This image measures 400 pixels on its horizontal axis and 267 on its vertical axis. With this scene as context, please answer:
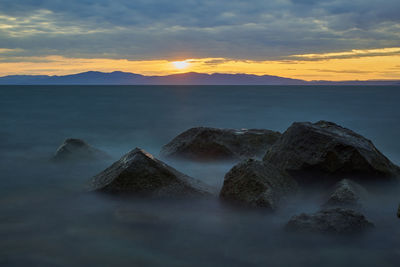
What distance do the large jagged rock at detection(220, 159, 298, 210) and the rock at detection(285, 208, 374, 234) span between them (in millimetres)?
808

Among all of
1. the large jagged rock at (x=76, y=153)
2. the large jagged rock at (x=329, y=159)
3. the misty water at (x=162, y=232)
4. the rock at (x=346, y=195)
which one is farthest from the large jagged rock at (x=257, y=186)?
the large jagged rock at (x=76, y=153)

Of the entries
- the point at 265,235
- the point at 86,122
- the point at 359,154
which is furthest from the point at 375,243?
the point at 86,122

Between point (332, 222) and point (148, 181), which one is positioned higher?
point (148, 181)

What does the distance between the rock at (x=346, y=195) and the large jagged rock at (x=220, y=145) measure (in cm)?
326

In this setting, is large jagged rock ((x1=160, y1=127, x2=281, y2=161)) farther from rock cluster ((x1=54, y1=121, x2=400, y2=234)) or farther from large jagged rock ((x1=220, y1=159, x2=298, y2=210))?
large jagged rock ((x1=220, y1=159, x2=298, y2=210))

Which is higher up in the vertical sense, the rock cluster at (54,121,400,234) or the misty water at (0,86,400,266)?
the rock cluster at (54,121,400,234)

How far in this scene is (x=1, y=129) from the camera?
1791 cm

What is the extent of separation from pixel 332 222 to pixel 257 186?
1314mm

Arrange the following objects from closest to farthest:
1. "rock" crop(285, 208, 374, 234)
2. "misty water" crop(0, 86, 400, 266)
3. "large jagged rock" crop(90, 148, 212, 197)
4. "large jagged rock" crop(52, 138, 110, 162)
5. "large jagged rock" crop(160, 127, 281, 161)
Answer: "misty water" crop(0, 86, 400, 266) → "rock" crop(285, 208, 374, 234) → "large jagged rock" crop(90, 148, 212, 197) → "large jagged rock" crop(160, 127, 281, 161) → "large jagged rock" crop(52, 138, 110, 162)

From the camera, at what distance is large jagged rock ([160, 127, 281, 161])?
30.3 feet

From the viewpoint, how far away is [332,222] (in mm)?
4652

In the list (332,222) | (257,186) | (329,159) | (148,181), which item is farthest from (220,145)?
(332,222)

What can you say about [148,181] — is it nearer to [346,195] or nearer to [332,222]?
[332,222]

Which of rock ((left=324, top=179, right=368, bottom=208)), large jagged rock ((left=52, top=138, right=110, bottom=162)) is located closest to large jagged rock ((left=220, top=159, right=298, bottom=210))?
rock ((left=324, top=179, right=368, bottom=208))
